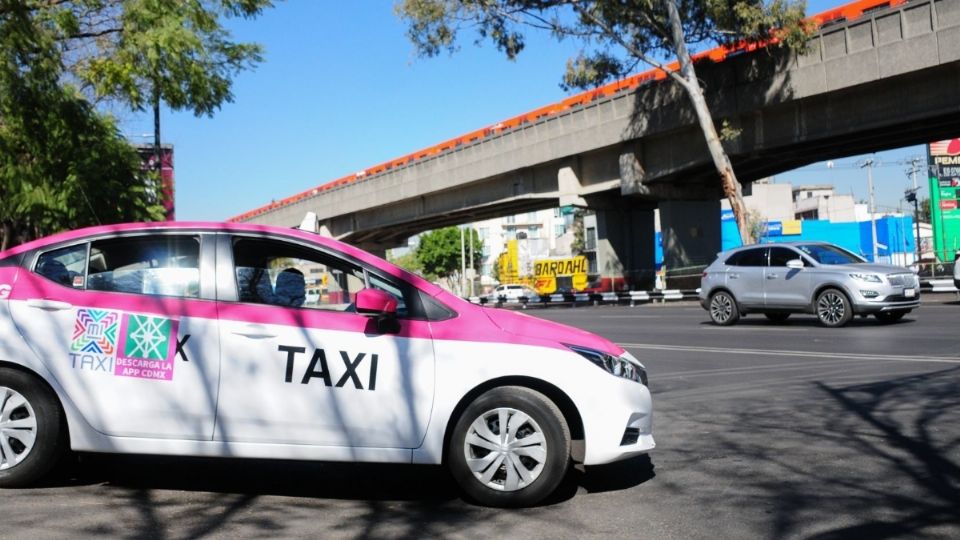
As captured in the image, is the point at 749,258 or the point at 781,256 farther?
the point at 749,258

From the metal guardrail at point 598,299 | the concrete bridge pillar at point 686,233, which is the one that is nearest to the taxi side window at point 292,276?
the metal guardrail at point 598,299

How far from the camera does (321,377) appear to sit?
196 inches

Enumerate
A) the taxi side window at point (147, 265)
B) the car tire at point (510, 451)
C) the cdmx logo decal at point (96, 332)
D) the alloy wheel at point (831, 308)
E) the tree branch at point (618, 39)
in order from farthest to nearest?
1. the tree branch at point (618, 39)
2. the alloy wheel at point (831, 308)
3. the taxi side window at point (147, 265)
4. the cdmx logo decal at point (96, 332)
5. the car tire at point (510, 451)

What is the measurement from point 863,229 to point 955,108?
5178 cm

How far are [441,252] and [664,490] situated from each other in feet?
352

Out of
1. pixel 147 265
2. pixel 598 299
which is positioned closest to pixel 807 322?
pixel 147 265

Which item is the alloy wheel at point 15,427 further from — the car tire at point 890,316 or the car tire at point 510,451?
the car tire at point 890,316

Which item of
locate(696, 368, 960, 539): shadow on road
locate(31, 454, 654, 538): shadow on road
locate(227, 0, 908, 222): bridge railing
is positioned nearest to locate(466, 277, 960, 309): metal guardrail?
locate(227, 0, 908, 222): bridge railing

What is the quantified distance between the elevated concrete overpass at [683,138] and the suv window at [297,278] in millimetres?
23943

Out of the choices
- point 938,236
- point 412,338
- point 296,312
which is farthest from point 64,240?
point 938,236

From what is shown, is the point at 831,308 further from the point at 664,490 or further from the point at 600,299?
the point at 600,299

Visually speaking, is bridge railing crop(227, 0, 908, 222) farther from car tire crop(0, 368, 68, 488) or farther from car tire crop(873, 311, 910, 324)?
car tire crop(0, 368, 68, 488)

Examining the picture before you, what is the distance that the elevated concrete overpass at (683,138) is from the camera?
26203 millimetres

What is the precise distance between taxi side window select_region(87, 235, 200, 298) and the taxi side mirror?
1.01 m
